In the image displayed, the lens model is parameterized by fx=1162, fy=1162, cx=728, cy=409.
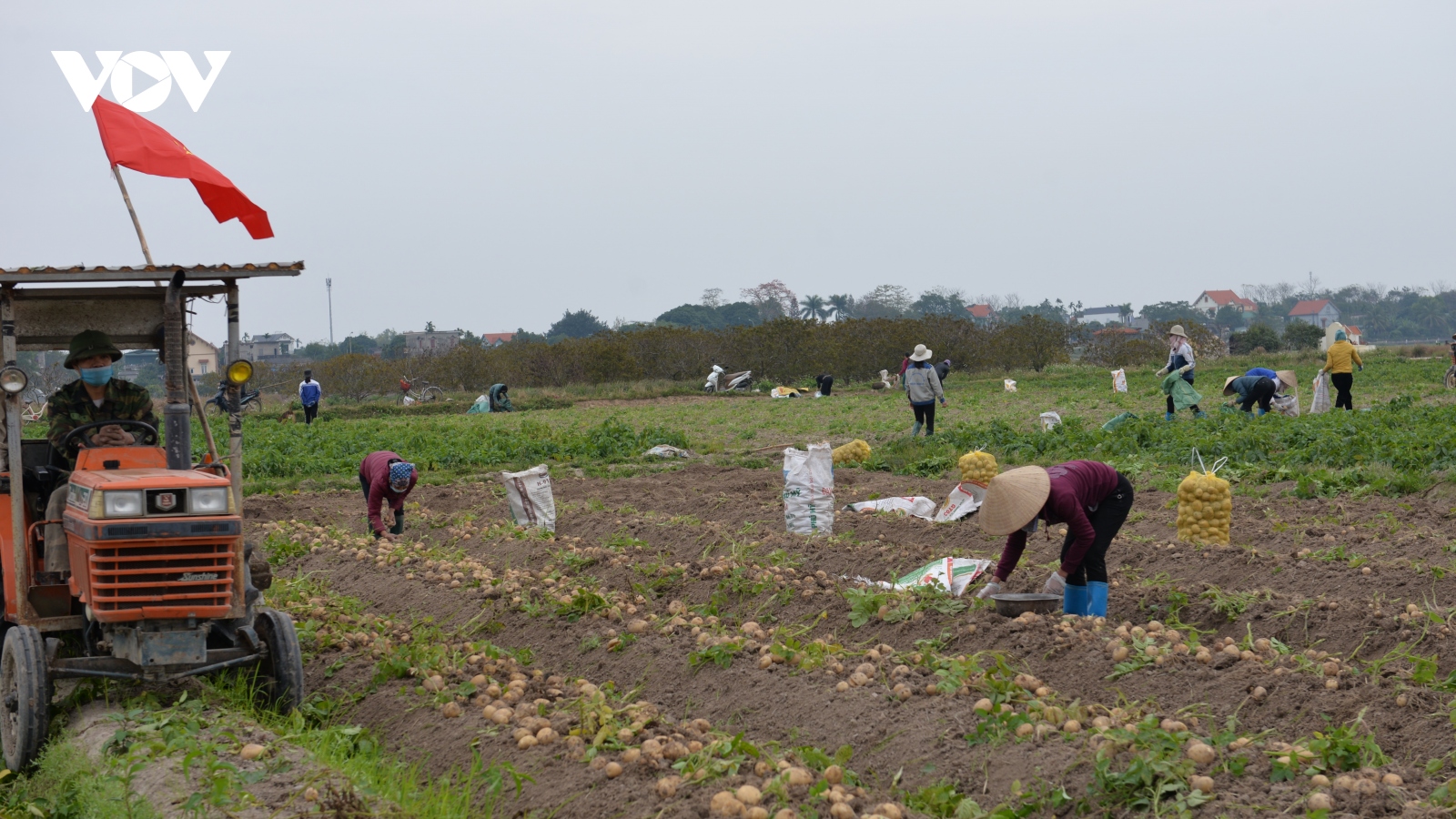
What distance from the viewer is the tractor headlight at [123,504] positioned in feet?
17.1

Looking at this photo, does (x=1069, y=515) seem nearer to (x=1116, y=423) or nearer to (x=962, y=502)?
A: (x=962, y=502)

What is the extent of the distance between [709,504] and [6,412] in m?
8.35

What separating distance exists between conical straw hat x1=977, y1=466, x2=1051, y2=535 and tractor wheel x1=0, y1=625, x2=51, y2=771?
475 centimetres

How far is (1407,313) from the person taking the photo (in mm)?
108875

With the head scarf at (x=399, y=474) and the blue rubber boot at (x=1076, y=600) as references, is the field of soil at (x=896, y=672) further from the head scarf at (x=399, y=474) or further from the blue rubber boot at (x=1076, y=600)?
the head scarf at (x=399, y=474)

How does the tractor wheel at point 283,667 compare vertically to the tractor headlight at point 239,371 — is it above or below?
below

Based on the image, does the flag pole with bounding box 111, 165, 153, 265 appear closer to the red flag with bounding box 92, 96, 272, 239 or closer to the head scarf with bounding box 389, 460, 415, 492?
the red flag with bounding box 92, 96, 272, 239

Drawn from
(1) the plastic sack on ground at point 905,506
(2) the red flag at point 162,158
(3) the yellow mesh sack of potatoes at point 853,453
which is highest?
(2) the red flag at point 162,158

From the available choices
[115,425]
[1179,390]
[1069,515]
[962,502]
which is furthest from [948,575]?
[1179,390]

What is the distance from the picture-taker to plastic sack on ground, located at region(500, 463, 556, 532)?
11.1 m


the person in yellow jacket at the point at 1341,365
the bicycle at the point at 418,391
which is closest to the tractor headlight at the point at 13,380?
the person in yellow jacket at the point at 1341,365

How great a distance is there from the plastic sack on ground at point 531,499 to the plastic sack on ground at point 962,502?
370cm

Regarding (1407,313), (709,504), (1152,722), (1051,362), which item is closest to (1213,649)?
(1152,722)

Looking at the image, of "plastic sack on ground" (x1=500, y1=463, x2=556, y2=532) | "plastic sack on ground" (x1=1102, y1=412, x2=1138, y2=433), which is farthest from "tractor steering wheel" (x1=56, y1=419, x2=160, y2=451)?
"plastic sack on ground" (x1=1102, y1=412, x2=1138, y2=433)
